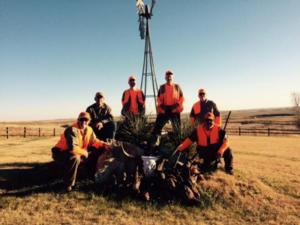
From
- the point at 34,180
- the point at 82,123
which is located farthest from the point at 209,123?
the point at 34,180

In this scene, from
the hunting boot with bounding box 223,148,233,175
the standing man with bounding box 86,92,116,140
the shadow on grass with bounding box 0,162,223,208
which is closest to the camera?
the shadow on grass with bounding box 0,162,223,208

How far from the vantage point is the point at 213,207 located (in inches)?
274

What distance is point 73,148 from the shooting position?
24.2ft

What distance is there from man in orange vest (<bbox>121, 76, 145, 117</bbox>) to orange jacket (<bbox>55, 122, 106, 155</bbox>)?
240cm

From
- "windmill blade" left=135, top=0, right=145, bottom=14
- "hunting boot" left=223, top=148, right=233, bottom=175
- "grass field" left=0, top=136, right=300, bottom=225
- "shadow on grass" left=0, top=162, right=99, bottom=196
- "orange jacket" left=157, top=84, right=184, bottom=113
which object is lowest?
"grass field" left=0, top=136, right=300, bottom=225

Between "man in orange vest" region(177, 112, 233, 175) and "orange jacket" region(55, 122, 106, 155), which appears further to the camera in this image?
"man in orange vest" region(177, 112, 233, 175)

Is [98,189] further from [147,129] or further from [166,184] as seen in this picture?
[147,129]

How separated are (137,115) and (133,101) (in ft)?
2.27

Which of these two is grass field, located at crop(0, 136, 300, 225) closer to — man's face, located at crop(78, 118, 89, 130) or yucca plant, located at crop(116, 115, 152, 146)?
man's face, located at crop(78, 118, 89, 130)

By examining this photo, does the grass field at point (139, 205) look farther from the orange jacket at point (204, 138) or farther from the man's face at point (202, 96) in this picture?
the man's face at point (202, 96)

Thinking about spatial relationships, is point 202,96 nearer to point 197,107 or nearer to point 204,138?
point 197,107

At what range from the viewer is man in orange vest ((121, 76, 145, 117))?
402 inches

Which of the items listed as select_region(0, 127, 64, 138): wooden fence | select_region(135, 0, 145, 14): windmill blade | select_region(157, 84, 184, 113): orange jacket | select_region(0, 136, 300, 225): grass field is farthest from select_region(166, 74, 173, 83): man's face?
select_region(0, 127, 64, 138): wooden fence

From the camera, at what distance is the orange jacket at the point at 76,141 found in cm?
740
